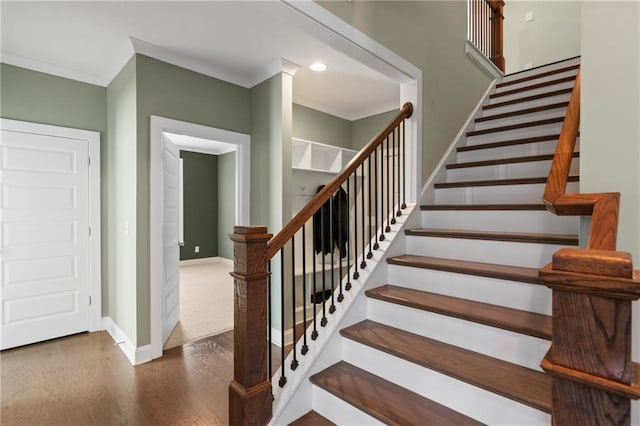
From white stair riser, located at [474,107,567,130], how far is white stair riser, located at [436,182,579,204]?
1.06 metres

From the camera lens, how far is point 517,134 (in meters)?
3.02

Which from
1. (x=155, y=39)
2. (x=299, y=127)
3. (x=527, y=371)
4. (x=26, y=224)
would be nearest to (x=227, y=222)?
(x=299, y=127)

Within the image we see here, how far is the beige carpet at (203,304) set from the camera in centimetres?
329

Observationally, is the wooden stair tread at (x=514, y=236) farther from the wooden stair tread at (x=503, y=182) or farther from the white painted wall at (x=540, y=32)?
the white painted wall at (x=540, y=32)

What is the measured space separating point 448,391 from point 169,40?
3075 mm

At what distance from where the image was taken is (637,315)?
1.09m

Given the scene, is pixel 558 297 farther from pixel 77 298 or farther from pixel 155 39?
pixel 77 298

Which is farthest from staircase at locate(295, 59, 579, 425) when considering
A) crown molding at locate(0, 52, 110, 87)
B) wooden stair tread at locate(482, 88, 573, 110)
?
crown molding at locate(0, 52, 110, 87)

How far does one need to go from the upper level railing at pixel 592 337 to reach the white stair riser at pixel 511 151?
2.44m

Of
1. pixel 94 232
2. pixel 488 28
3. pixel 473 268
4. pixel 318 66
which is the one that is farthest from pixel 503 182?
pixel 94 232

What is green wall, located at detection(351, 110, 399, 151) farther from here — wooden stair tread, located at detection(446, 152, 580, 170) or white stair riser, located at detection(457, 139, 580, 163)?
wooden stair tread, located at detection(446, 152, 580, 170)

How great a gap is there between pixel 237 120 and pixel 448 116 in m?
2.13

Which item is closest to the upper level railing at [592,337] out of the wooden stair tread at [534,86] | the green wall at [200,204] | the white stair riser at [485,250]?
the white stair riser at [485,250]

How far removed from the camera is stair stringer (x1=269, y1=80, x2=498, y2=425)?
1.62 meters
